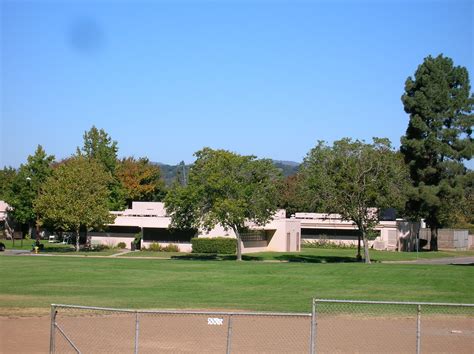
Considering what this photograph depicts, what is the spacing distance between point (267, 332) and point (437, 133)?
5902 centimetres

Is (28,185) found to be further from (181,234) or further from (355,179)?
(355,179)

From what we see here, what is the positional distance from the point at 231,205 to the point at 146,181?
174 ft

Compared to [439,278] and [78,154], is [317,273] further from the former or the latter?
[78,154]

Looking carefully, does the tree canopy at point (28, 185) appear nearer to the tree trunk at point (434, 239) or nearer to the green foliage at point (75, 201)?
the green foliage at point (75, 201)

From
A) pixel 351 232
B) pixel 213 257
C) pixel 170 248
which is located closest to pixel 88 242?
pixel 170 248

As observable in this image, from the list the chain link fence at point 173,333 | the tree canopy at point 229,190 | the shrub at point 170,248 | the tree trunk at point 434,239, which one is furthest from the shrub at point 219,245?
the chain link fence at point 173,333

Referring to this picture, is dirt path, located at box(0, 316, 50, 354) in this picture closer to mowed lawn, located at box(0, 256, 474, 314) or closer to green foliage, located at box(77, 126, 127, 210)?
mowed lawn, located at box(0, 256, 474, 314)

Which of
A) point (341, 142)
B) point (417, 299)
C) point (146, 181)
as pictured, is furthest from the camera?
point (146, 181)

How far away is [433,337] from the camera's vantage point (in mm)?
20344

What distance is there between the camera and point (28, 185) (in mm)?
81062

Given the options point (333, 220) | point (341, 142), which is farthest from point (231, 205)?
point (333, 220)

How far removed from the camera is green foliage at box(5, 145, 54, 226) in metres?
79.1

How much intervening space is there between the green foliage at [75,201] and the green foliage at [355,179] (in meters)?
22.8

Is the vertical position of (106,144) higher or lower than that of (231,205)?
higher
